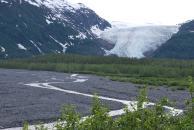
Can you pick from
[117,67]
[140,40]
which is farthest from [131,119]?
[140,40]

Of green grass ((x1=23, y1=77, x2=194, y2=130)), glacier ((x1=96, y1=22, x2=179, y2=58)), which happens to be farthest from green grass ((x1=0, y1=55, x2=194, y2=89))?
green grass ((x1=23, y1=77, x2=194, y2=130))

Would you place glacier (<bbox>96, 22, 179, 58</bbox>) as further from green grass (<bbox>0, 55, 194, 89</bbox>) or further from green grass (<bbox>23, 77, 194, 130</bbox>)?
green grass (<bbox>23, 77, 194, 130</bbox>)

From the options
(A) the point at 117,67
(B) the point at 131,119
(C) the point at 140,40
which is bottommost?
(A) the point at 117,67

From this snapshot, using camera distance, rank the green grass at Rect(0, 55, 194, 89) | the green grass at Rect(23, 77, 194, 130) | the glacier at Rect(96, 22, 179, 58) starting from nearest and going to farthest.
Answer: the green grass at Rect(23, 77, 194, 130) → the green grass at Rect(0, 55, 194, 89) → the glacier at Rect(96, 22, 179, 58)

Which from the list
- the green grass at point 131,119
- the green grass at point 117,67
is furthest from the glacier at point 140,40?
the green grass at point 131,119

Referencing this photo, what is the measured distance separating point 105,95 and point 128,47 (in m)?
128

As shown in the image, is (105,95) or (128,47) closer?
(105,95)

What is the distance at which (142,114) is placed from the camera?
6.62 metres

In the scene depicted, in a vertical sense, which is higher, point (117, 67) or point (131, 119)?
point (131, 119)

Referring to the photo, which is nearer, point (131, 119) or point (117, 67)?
point (131, 119)

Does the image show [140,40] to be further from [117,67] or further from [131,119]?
[131,119]

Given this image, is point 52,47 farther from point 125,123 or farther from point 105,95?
point 125,123

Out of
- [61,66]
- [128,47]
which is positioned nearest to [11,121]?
[61,66]

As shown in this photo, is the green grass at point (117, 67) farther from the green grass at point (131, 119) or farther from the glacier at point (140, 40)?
the green grass at point (131, 119)
